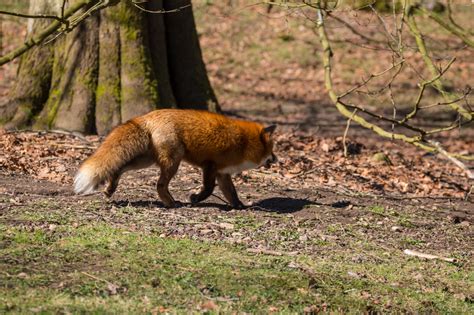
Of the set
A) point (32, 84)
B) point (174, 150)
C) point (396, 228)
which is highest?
point (32, 84)

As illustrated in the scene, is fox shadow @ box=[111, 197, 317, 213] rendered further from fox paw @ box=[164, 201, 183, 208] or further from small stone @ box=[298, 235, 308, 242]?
small stone @ box=[298, 235, 308, 242]

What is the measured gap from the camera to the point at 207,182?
9094 millimetres

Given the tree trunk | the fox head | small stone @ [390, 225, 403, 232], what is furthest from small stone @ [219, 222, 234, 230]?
the tree trunk

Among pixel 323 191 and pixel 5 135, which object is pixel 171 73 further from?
pixel 323 191

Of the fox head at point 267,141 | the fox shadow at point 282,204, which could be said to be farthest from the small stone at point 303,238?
the fox head at point 267,141

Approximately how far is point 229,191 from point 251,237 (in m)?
1.37

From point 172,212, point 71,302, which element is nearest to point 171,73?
point 172,212

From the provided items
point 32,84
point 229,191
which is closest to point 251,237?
point 229,191

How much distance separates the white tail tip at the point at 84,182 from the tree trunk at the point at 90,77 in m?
3.66

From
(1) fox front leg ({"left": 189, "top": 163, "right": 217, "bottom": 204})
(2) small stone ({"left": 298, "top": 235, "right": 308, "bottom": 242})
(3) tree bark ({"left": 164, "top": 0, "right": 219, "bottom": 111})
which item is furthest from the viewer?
(3) tree bark ({"left": 164, "top": 0, "right": 219, "bottom": 111})

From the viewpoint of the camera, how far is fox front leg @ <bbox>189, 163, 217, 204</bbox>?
29.8ft

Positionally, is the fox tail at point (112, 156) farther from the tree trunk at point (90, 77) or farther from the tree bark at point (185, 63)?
the tree bark at point (185, 63)

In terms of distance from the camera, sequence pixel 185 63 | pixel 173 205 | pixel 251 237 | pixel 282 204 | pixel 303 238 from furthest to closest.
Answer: pixel 185 63, pixel 282 204, pixel 173 205, pixel 303 238, pixel 251 237

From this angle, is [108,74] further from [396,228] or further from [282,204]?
[396,228]
